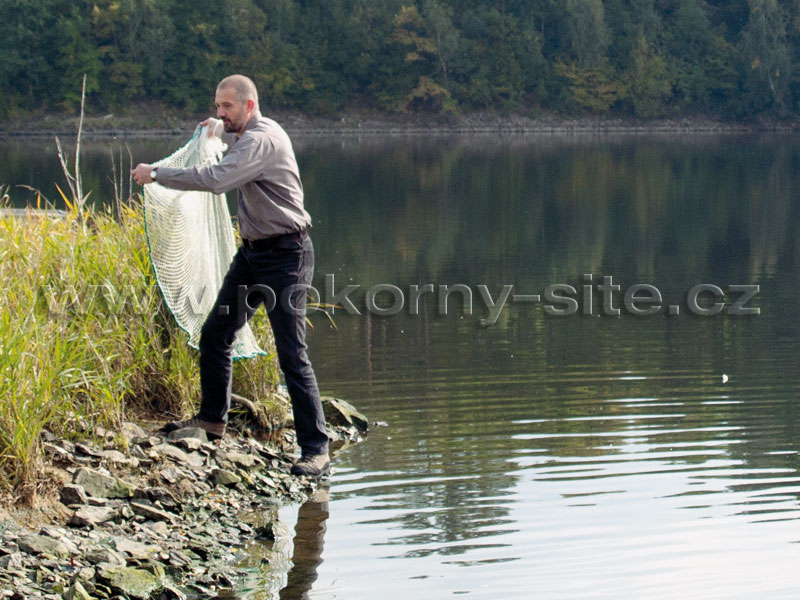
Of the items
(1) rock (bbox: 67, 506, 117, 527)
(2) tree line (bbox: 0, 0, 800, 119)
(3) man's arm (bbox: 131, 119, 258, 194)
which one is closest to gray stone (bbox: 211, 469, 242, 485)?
(1) rock (bbox: 67, 506, 117, 527)

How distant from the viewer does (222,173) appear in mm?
5891

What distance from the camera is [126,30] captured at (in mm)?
68938

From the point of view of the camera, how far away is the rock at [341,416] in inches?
307

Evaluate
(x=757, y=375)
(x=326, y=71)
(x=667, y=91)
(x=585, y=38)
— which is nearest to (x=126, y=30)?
(x=326, y=71)

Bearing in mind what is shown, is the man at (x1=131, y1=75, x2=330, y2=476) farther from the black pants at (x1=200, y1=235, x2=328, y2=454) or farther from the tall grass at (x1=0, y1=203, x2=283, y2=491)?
the tall grass at (x1=0, y1=203, x2=283, y2=491)

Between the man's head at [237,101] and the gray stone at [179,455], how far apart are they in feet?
5.68

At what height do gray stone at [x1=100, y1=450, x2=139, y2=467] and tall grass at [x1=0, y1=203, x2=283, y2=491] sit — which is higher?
tall grass at [x1=0, y1=203, x2=283, y2=491]

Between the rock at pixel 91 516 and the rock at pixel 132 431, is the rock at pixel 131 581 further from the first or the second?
the rock at pixel 132 431

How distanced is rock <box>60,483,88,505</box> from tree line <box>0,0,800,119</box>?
63129 mm

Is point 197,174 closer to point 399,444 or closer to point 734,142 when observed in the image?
point 399,444

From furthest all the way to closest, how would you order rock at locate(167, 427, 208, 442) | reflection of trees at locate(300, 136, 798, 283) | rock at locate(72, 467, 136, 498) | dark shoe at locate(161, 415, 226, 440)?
reflection of trees at locate(300, 136, 798, 283)
dark shoe at locate(161, 415, 226, 440)
rock at locate(167, 427, 208, 442)
rock at locate(72, 467, 136, 498)

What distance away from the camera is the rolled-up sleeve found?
5883 mm

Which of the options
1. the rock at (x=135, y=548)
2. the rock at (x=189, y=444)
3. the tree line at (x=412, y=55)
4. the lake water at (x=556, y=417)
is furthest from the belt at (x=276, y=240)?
the tree line at (x=412, y=55)

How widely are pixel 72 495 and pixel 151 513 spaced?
14.4 inches
